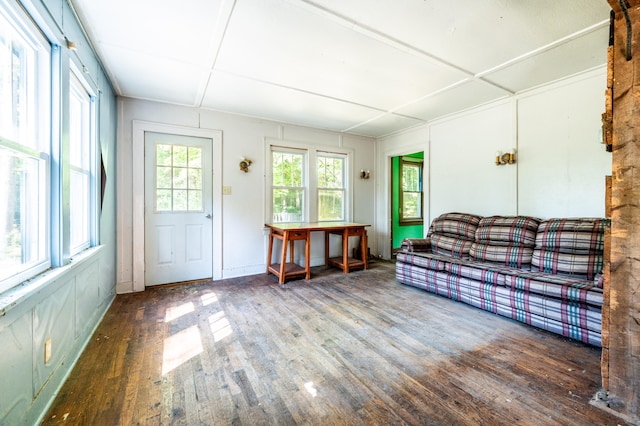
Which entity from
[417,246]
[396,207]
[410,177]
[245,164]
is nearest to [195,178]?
[245,164]

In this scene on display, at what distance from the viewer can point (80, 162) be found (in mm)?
2314

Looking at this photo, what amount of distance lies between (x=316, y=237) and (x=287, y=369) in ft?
9.91

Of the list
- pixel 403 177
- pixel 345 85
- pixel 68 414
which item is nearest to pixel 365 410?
pixel 68 414

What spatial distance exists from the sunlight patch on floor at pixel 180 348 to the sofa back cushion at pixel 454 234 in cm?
302

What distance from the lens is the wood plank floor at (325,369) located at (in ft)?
4.56

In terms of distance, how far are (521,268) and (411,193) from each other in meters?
3.16

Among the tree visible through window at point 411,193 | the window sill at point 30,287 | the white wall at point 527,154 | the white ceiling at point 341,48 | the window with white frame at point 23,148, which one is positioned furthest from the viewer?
the tree visible through window at point 411,193

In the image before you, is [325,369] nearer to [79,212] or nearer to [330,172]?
[79,212]

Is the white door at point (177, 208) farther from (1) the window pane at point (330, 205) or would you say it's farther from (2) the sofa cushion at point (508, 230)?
(2) the sofa cushion at point (508, 230)

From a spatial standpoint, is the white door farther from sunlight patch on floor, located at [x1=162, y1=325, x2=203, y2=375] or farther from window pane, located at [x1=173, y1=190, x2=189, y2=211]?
sunlight patch on floor, located at [x1=162, y1=325, x2=203, y2=375]

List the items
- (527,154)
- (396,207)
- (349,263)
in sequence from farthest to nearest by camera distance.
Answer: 1. (396,207)
2. (349,263)
3. (527,154)

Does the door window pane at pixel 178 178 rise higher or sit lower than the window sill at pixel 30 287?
higher

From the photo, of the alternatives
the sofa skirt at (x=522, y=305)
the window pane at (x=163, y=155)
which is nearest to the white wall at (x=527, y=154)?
the sofa skirt at (x=522, y=305)

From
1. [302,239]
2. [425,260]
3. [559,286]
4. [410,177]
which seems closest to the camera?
[559,286]
